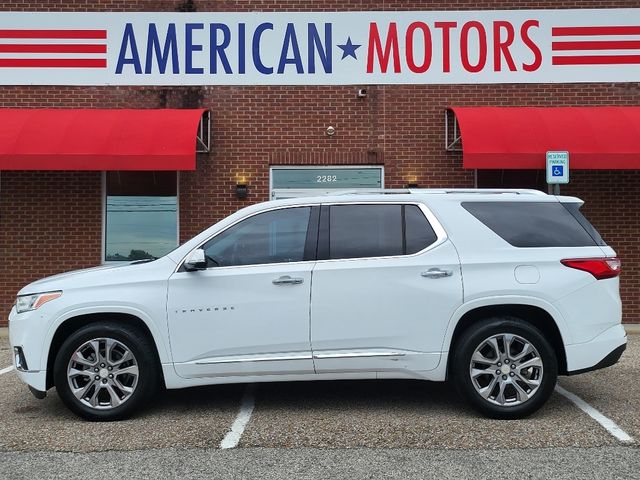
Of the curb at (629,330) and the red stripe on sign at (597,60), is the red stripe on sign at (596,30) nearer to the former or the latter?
the red stripe on sign at (597,60)

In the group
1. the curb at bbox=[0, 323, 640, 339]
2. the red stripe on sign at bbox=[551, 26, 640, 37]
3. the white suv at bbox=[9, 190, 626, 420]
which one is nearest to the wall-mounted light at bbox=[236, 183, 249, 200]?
the curb at bbox=[0, 323, 640, 339]

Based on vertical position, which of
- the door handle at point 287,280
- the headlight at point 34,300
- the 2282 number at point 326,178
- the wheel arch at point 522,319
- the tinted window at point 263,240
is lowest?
the wheel arch at point 522,319

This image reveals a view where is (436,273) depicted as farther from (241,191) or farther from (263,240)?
(241,191)

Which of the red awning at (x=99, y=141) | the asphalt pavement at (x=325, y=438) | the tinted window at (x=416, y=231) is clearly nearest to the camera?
the asphalt pavement at (x=325, y=438)

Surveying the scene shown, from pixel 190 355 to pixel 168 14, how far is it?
7364 mm

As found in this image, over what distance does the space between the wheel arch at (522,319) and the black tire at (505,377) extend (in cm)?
12

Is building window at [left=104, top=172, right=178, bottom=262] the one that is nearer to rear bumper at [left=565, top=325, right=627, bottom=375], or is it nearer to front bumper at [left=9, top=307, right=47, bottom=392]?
front bumper at [left=9, top=307, right=47, bottom=392]

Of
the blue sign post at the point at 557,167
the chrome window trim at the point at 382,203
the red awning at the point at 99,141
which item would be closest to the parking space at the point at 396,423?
the chrome window trim at the point at 382,203

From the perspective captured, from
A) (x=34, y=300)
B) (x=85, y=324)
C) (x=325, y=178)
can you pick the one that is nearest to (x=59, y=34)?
(x=325, y=178)

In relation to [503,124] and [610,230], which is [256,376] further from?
[610,230]

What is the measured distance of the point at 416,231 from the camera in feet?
15.6

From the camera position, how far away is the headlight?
4590 mm

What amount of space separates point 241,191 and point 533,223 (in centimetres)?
586

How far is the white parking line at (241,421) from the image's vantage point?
13.5 feet
